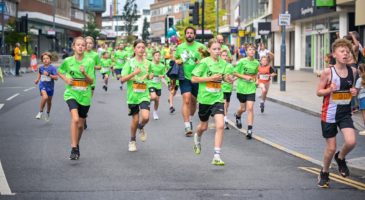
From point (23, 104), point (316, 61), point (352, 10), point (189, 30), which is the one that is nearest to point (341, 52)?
point (189, 30)

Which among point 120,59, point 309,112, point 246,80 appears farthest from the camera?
point 120,59

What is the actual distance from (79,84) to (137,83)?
1.05 metres

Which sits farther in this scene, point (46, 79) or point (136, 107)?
point (46, 79)

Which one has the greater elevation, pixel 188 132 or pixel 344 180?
pixel 188 132

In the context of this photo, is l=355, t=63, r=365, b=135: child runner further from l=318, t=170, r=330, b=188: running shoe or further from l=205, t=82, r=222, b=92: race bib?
l=318, t=170, r=330, b=188: running shoe

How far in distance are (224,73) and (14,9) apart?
6981 centimetres

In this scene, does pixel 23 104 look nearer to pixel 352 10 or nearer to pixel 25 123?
pixel 25 123

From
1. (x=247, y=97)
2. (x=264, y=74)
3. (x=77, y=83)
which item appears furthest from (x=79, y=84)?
(x=264, y=74)

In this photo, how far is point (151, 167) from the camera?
9.70 m

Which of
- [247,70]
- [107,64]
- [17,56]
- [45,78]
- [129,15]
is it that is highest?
[129,15]

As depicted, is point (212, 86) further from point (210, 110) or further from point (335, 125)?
point (335, 125)

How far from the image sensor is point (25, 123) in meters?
16.0

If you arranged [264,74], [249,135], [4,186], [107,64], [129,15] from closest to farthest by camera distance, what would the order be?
[4,186]
[249,135]
[264,74]
[107,64]
[129,15]

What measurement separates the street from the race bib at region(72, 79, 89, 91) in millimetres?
981
